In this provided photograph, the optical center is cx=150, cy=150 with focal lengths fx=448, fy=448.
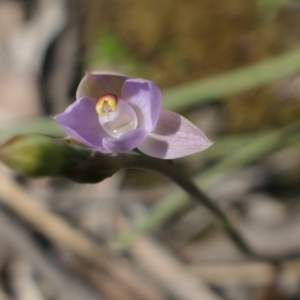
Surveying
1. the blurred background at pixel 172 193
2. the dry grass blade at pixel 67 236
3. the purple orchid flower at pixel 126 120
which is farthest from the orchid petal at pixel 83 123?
the dry grass blade at pixel 67 236

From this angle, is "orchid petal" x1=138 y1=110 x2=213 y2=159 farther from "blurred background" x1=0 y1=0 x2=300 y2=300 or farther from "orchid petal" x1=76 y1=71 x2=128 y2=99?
"blurred background" x1=0 y1=0 x2=300 y2=300

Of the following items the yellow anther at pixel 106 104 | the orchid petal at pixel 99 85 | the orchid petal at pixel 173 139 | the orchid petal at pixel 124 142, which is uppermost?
the orchid petal at pixel 99 85

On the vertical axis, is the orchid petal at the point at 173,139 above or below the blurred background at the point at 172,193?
above

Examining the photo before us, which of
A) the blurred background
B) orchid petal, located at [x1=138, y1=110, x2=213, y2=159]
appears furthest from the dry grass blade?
orchid petal, located at [x1=138, y1=110, x2=213, y2=159]

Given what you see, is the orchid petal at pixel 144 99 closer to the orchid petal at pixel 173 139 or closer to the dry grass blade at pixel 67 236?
the orchid petal at pixel 173 139

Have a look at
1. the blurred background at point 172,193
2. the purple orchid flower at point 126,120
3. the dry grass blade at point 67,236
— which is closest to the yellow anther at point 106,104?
the purple orchid flower at point 126,120

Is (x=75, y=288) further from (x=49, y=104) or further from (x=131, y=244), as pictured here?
(x=49, y=104)

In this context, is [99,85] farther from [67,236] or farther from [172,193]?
[67,236]

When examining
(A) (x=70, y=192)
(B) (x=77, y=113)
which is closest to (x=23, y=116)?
(A) (x=70, y=192)

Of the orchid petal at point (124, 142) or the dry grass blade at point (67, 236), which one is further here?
the dry grass blade at point (67, 236)
